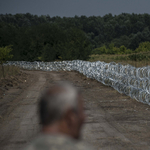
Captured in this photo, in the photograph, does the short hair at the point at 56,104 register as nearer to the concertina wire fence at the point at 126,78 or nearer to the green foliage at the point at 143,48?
the concertina wire fence at the point at 126,78

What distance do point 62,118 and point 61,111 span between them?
0.14ft

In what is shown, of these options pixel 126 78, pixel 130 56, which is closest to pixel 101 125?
pixel 126 78

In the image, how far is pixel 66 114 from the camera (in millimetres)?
1482

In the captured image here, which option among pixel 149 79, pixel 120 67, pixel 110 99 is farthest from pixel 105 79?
pixel 149 79

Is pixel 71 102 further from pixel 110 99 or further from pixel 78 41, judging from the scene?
pixel 78 41

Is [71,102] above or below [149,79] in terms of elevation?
above

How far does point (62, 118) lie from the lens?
58.3 inches

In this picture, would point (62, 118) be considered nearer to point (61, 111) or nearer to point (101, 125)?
point (61, 111)

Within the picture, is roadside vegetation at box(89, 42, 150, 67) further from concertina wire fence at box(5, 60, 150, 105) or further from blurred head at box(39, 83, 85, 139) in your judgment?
blurred head at box(39, 83, 85, 139)

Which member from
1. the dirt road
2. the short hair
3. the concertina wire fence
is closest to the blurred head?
the short hair

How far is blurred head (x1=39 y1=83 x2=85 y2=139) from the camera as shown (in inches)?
57.4

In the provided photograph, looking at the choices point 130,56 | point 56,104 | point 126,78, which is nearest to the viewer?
point 56,104

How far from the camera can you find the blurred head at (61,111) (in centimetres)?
146

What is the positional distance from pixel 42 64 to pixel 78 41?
1052cm
